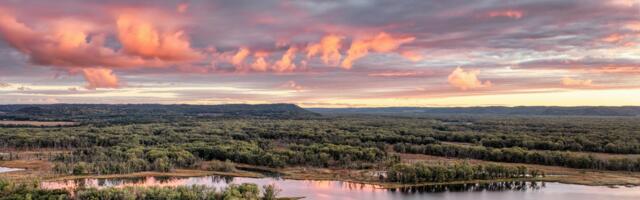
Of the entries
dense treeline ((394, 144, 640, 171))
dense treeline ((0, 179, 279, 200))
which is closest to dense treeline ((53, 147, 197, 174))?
dense treeline ((0, 179, 279, 200))

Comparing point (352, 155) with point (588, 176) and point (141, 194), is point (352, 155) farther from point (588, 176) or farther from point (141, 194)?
point (141, 194)

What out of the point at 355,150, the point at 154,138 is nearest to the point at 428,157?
the point at 355,150

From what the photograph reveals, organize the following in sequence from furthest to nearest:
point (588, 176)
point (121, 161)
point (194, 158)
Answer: point (194, 158), point (121, 161), point (588, 176)

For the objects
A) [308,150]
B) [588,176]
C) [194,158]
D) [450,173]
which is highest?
[308,150]

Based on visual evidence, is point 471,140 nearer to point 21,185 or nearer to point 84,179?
point 84,179

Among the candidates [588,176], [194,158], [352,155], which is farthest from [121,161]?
[588,176]

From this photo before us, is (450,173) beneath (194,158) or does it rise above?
above

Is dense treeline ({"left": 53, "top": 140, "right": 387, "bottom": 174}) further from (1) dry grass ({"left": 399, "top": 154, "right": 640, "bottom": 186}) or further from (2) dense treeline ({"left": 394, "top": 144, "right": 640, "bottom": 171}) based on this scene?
(1) dry grass ({"left": 399, "top": 154, "right": 640, "bottom": 186})

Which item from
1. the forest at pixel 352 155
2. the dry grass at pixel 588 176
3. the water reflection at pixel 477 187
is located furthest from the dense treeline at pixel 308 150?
the water reflection at pixel 477 187
